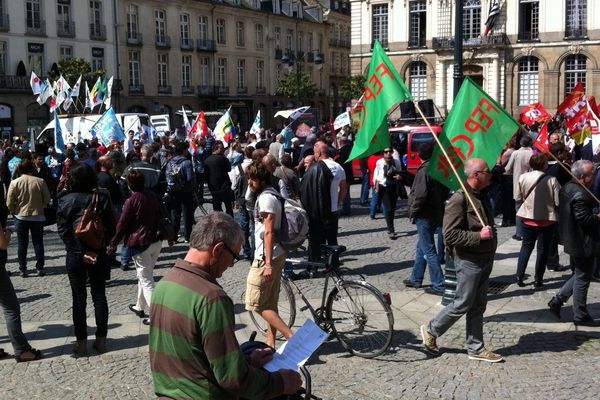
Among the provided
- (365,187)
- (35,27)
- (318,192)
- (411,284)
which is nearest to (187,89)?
(35,27)

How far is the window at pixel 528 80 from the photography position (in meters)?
43.4

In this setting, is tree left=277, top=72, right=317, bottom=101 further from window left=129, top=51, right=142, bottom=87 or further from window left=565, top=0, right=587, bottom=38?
window left=565, top=0, right=587, bottom=38

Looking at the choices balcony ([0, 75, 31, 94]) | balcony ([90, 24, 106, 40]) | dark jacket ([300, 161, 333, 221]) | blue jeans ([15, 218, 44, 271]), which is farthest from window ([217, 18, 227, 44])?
dark jacket ([300, 161, 333, 221])

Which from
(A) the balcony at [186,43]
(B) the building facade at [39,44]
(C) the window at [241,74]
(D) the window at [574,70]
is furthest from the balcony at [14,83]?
(D) the window at [574,70]

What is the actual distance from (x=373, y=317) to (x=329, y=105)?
209 ft

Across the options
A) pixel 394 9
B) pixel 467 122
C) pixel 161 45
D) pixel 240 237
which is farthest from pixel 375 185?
pixel 161 45

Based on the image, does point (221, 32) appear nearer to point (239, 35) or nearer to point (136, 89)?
point (239, 35)

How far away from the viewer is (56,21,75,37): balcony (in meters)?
43.9

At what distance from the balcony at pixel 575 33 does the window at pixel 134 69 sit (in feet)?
91.8

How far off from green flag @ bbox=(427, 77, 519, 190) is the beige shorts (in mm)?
2006

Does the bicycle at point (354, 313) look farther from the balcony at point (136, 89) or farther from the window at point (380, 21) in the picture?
the balcony at point (136, 89)

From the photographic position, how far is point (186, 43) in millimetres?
51688

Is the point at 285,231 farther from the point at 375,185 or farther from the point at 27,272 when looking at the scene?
the point at 375,185

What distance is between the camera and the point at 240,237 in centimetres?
318
